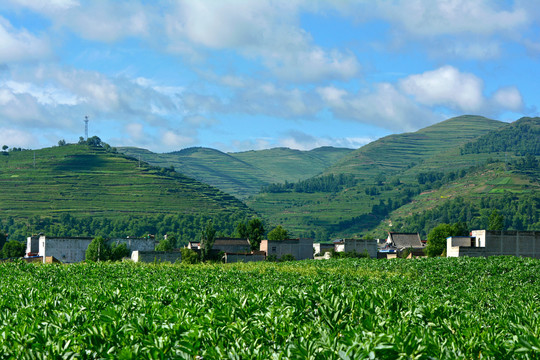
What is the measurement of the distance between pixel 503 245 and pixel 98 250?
78363 mm

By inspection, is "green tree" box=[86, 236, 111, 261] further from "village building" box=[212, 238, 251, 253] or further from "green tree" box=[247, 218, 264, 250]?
→ "green tree" box=[247, 218, 264, 250]

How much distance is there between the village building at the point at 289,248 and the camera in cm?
15050

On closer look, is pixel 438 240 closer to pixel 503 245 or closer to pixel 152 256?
pixel 503 245

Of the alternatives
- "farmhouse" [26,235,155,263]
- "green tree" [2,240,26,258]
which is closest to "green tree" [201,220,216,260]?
"farmhouse" [26,235,155,263]

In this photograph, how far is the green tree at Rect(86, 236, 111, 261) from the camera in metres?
132

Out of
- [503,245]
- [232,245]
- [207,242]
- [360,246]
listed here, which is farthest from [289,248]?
[503,245]

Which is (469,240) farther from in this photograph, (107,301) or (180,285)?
(107,301)

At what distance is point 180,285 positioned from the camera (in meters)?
36.3

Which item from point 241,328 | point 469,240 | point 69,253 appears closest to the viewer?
point 241,328

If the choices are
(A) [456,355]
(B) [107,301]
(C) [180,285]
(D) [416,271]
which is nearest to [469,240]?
(D) [416,271]

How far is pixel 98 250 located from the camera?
5217 inches

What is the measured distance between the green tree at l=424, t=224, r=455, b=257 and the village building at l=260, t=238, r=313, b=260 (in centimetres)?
2776

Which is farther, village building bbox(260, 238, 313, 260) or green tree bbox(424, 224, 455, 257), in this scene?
village building bbox(260, 238, 313, 260)

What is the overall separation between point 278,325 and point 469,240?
288 feet
